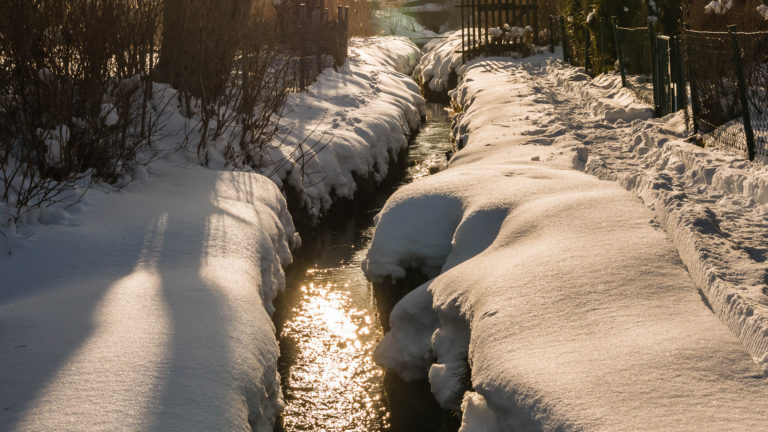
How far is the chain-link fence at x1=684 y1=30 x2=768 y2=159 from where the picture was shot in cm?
734

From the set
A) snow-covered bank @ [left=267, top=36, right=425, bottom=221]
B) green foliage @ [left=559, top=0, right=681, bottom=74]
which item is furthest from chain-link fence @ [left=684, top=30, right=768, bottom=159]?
green foliage @ [left=559, top=0, right=681, bottom=74]

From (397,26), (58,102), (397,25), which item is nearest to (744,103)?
(58,102)

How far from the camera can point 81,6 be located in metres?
6.13

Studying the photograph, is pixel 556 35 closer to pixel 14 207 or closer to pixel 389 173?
pixel 389 173

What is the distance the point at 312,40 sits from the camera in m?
15.3

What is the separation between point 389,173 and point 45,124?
5486 millimetres

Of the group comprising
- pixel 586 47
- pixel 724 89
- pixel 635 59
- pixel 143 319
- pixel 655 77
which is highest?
pixel 586 47

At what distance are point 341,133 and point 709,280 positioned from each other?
6439 mm

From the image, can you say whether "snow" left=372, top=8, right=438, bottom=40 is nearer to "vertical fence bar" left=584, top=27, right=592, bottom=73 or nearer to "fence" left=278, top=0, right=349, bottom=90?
"fence" left=278, top=0, right=349, bottom=90

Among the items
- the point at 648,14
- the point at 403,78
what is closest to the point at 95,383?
the point at 648,14

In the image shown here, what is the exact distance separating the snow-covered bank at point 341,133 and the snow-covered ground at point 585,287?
1.89 m

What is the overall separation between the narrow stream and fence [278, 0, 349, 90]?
541 cm

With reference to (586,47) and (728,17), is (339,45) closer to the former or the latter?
(586,47)

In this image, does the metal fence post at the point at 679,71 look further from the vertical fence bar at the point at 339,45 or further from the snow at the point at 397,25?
the snow at the point at 397,25
